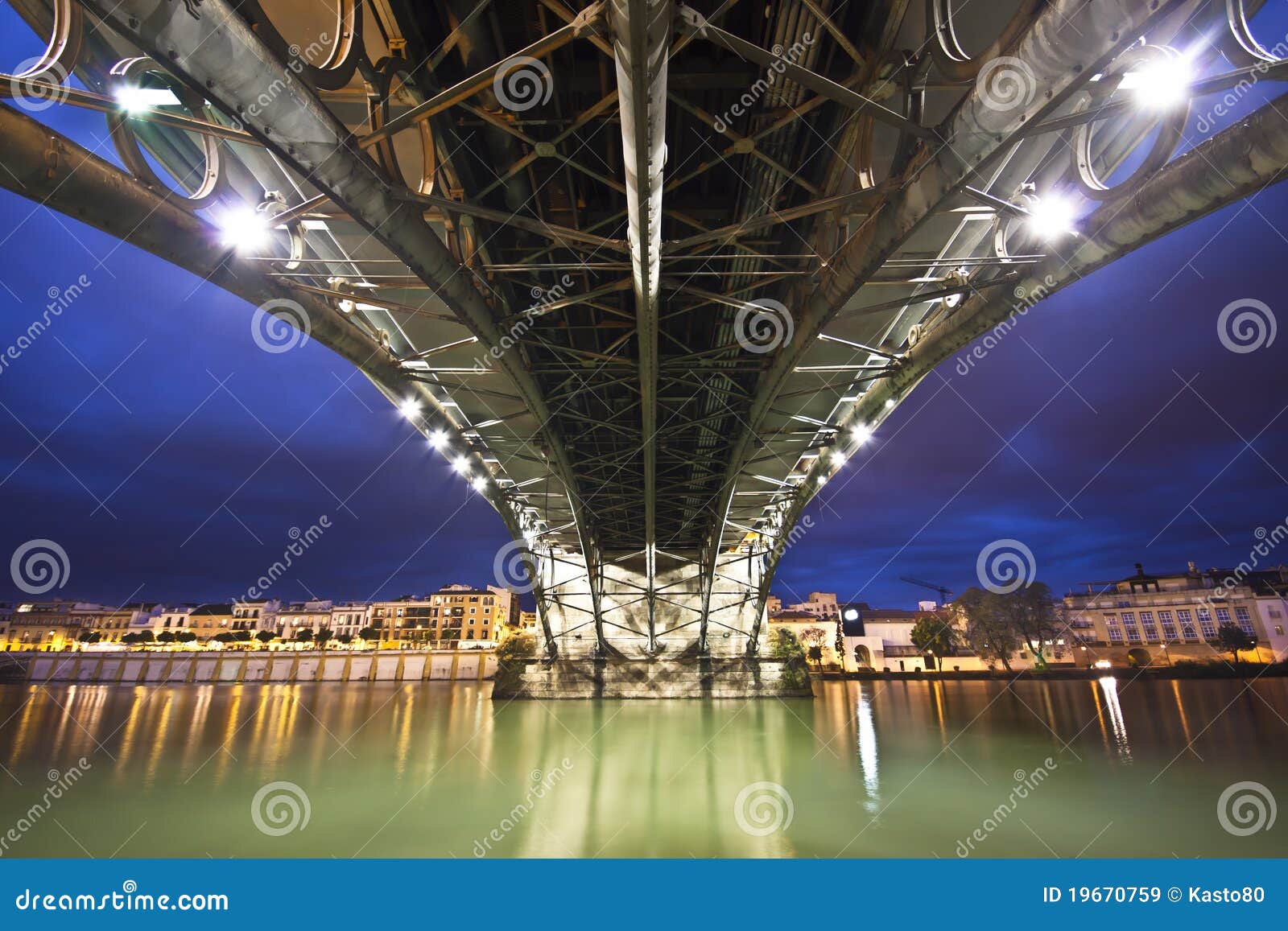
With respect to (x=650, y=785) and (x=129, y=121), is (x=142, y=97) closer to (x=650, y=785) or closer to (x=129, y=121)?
(x=129, y=121)

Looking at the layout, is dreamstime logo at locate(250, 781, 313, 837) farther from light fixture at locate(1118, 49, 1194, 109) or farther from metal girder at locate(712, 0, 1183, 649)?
light fixture at locate(1118, 49, 1194, 109)

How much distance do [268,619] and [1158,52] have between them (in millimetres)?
131184

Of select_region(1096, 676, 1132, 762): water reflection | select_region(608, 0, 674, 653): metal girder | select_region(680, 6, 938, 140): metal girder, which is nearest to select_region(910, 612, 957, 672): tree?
select_region(1096, 676, 1132, 762): water reflection

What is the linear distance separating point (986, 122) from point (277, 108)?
24.1ft

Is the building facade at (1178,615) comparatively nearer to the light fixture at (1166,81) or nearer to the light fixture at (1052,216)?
the light fixture at (1052,216)

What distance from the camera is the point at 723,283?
1287cm

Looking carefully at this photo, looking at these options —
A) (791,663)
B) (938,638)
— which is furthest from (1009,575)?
(791,663)

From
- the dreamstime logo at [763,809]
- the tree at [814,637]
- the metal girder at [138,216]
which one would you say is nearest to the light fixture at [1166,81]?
the dreamstime logo at [763,809]

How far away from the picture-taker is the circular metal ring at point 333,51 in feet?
19.4

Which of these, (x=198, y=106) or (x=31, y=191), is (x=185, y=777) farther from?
(x=198, y=106)

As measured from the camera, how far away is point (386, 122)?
7.31 metres

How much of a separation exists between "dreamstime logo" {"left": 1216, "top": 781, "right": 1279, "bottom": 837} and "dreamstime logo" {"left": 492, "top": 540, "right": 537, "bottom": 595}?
23.8 metres

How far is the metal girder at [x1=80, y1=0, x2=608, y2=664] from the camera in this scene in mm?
4883
